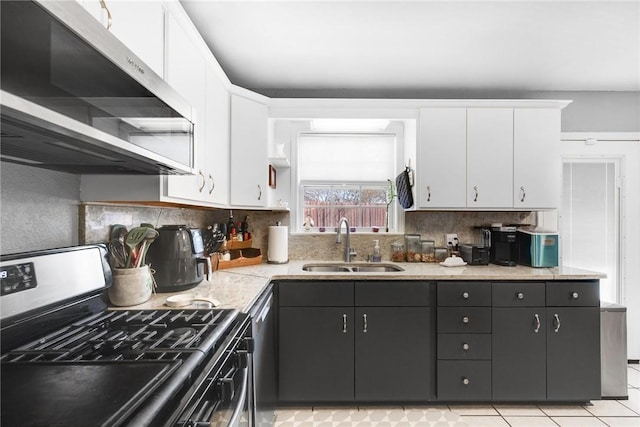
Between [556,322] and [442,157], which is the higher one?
[442,157]

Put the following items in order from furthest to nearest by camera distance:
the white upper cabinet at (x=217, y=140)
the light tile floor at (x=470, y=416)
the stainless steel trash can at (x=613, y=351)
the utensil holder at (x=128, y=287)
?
the stainless steel trash can at (x=613, y=351)
the light tile floor at (x=470, y=416)
the white upper cabinet at (x=217, y=140)
the utensil holder at (x=128, y=287)

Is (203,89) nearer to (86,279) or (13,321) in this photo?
(86,279)

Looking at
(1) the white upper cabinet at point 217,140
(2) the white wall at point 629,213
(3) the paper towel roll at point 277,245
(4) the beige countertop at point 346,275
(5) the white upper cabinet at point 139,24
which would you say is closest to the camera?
(5) the white upper cabinet at point 139,24

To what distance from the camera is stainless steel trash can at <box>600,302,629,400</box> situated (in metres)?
2.38

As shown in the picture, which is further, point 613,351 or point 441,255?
point 441,255

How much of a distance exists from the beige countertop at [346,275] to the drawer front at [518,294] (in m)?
0.05

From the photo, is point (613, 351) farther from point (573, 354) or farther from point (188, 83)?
point (188, 83)

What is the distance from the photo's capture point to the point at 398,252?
2.91 metres

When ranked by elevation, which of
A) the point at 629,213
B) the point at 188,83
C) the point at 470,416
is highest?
the point at 188,83

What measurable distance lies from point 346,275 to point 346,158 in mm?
1241

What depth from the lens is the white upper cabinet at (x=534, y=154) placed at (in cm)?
264

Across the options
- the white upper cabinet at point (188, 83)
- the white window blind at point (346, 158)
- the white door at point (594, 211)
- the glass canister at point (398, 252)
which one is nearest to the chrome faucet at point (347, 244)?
the glass canister at point (398, 252)

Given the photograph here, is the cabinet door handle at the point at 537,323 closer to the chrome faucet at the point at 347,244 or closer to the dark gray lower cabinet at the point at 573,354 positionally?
the dark gray lower cabinet at the point at 573,354

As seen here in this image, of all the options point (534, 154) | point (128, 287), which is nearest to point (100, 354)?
point (128, 287)
